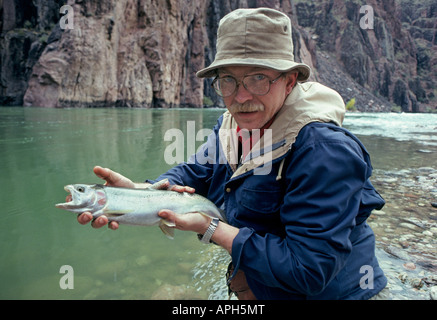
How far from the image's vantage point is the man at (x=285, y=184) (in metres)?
1.38

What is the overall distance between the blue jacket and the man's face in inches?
2.7

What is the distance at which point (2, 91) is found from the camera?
39.7 m

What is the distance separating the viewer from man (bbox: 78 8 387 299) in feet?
4.51

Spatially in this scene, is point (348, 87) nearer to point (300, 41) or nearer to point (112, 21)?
point (300, 41)

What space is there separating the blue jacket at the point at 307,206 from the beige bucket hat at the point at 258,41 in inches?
9.9

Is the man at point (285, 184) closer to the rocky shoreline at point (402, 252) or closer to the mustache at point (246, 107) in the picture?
the mustache at point (246, 107)

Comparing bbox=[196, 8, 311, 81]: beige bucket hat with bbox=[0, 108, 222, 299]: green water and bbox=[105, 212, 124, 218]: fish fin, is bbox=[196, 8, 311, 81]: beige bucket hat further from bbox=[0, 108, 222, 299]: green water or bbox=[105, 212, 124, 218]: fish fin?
bbox=[0, 108, 222, 299]: green water

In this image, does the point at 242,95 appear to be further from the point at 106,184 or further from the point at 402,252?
the point at 402,252

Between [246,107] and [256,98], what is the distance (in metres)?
0.08

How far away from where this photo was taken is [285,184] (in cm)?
164

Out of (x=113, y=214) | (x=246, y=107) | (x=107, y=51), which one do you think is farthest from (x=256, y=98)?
(x=107, y=51)

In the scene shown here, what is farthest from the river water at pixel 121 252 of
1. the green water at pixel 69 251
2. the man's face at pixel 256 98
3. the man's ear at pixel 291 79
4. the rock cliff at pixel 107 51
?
the rock cliff at pixel 107 51

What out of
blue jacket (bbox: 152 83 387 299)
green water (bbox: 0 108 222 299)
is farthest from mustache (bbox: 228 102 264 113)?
green water (bbox: 0 108 222 299)

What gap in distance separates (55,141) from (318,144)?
390 inches
